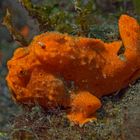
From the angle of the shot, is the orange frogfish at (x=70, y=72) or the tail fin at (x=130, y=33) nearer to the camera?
the orange frogfish at (x=70, y=72)

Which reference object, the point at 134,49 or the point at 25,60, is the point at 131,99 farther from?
the point at 25,60

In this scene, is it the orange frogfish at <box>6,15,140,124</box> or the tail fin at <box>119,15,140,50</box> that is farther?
the tail fin at <box>119,15,140,50</box>

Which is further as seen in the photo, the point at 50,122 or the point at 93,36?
the point at 93,36

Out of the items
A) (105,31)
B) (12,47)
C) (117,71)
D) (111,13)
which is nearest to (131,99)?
(117,71)

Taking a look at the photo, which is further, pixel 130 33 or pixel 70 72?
pixel 130 33
